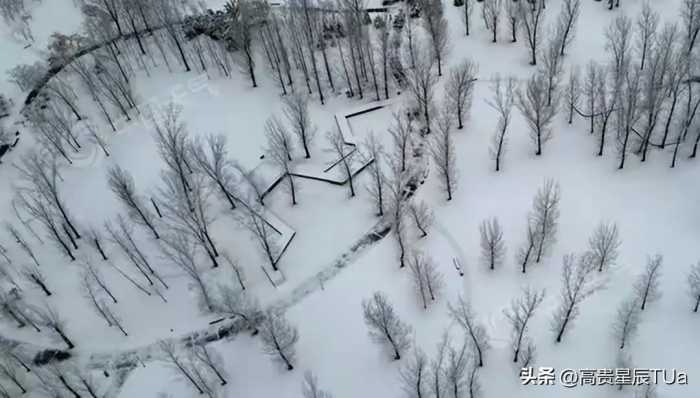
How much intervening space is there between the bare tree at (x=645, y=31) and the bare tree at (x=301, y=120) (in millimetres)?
33525

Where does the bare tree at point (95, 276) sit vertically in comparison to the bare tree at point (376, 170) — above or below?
below

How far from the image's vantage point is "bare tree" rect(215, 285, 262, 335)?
50806 millimetres

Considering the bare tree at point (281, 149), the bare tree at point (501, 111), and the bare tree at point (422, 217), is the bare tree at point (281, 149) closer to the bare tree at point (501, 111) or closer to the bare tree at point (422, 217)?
the bare tree at point (422, 217)

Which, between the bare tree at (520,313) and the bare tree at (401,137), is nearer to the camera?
the bare tree at (520,313)

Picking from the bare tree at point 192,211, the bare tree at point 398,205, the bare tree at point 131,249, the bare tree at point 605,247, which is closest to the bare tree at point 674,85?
the bare tree at point 605,247

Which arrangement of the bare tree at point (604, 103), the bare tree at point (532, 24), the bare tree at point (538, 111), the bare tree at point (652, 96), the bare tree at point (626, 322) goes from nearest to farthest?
the bare tree at point (626, 322) → the bare tree at point (652, 96) → the bare tree at point (538, 111) → the bare tree at point (604, 103) → the bare tree at point (532, 24)

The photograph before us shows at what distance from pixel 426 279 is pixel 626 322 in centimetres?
1484

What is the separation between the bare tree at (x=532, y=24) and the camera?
64.0 metres

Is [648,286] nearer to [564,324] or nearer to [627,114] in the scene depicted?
[564,324]

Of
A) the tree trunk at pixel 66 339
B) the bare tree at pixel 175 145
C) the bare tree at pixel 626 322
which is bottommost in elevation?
the bare tree at pixel 626 322

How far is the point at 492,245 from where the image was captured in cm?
4972

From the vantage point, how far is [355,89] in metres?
66.8

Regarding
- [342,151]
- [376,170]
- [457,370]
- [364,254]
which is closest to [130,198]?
[342,151]

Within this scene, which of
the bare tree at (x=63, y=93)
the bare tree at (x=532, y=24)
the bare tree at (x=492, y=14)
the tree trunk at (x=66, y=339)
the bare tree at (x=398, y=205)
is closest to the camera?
the bare tree at (x=398, y=205)
